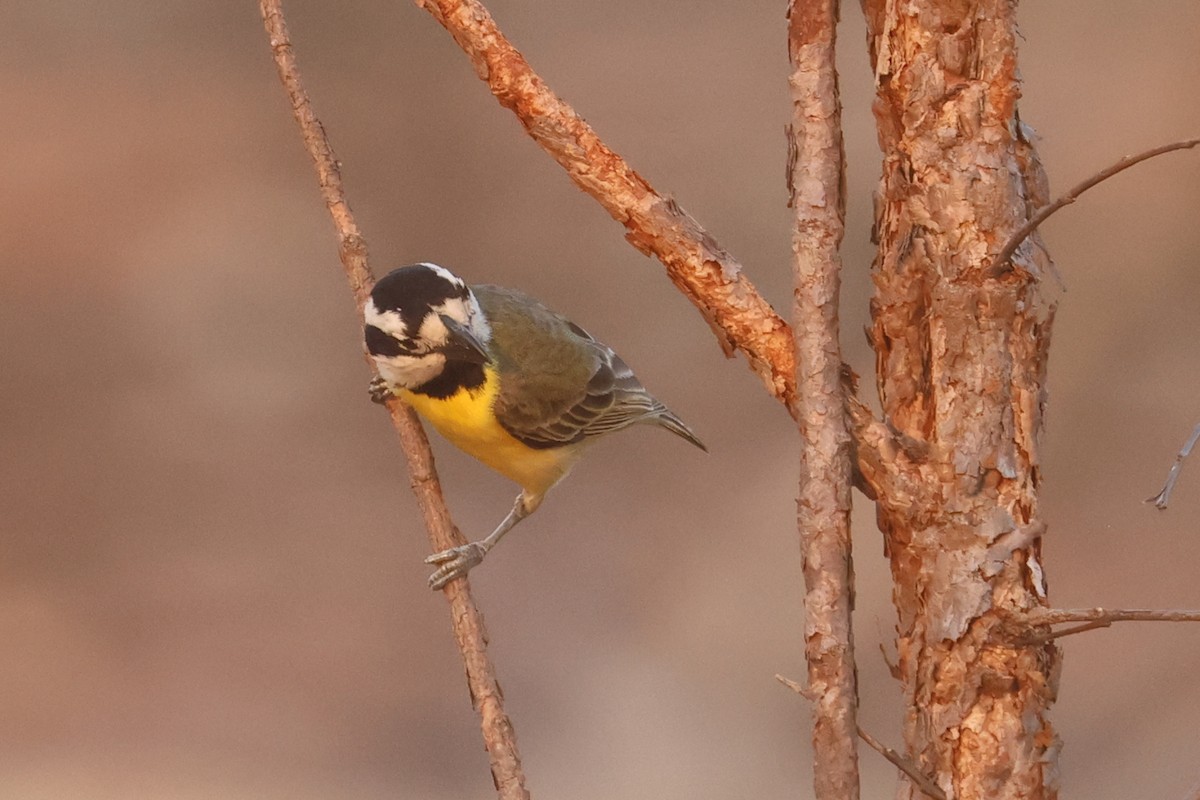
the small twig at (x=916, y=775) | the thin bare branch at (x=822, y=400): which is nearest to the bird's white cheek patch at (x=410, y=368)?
the thin bare branch at (x=822, y=400)

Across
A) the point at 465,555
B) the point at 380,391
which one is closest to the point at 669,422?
the point at 380,391

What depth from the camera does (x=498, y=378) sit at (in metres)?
1.57

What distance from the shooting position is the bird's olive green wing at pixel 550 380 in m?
1.59

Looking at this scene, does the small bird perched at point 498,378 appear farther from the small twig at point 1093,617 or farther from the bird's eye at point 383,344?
the small twig at point 1093,617

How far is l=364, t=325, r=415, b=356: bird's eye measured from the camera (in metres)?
1.32

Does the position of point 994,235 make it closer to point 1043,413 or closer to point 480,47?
point 1043,413

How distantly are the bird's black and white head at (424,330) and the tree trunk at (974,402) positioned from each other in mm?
508

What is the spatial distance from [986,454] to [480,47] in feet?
1.69

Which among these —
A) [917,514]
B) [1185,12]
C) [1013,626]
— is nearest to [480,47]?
[917,514]

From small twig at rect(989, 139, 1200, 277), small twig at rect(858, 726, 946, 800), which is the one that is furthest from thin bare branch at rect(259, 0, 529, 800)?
small twig at rect(989, 139, 1200, 277)

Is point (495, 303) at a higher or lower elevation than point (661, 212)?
higher

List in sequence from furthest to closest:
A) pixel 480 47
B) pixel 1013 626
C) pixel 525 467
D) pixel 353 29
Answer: pixel 353 29
pixel 525 467
pixel 480 47
pixel 1013 626

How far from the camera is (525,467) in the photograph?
1637 mm

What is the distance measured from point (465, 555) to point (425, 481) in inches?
3.8
